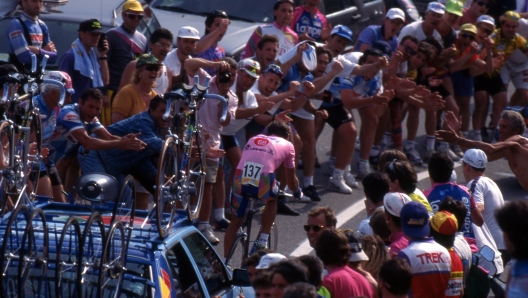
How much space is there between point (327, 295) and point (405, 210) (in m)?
0.99

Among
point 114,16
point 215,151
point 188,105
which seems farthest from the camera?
point 114,16

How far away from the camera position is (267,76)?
1065cm

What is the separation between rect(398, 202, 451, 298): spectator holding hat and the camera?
625cm

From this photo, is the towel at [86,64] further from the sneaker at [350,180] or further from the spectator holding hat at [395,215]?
the spectator holding hat at [395,215]

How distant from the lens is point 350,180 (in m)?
12.3

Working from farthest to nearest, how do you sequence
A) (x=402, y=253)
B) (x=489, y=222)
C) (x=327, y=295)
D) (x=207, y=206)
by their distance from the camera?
(x=207, y=206), (x=489, y=222), (x=402, y=253), (x=327, y=295)

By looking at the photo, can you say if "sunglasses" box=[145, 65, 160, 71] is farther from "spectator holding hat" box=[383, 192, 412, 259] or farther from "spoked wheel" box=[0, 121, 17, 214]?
"spectator holding hat" box=[383, 192, 412, 259]

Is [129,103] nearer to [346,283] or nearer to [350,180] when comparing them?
[350,180]

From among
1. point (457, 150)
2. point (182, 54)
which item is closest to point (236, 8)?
point (182, 54)

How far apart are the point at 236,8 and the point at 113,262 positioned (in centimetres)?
907

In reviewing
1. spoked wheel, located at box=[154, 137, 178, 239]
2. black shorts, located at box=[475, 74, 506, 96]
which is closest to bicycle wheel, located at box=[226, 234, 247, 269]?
spoked wheel, located at box=[154, 137, 178, 239]

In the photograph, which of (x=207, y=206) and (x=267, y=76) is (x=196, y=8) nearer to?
(x=267, y=76)

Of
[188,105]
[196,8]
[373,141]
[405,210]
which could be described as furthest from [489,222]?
[196,8]

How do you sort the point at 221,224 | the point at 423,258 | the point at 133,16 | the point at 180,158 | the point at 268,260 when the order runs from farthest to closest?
the point at 133,16
the point at 221,224
the point at 180,158
the point at 423,258
the point at 268,260
